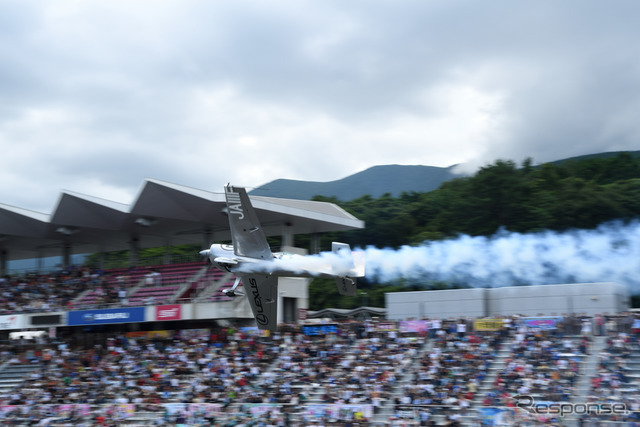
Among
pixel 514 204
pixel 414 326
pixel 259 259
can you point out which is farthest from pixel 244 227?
pixel 514 204

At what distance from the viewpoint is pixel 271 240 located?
52.8 meters

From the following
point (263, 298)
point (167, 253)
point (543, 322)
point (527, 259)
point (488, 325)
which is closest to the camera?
point (527, 259)

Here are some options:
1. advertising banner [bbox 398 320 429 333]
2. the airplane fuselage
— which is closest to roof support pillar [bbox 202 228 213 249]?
advertising banner [bbox 398 320 429 333]

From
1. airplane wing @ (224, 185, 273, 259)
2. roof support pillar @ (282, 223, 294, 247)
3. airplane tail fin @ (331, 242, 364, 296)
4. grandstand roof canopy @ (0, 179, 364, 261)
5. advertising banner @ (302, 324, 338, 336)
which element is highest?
grandstand roof canopy @ (0, 179, 364, 261)

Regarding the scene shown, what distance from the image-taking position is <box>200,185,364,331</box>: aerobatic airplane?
67.4 ft

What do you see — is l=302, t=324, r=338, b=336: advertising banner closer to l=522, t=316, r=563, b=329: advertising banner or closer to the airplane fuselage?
the airplane fuselage

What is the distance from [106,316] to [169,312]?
3.48 meters

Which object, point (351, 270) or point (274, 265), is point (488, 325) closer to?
point (351, 270)

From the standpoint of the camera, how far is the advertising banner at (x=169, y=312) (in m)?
30.9

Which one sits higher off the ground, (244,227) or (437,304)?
(244,227)

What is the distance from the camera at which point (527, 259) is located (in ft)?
71.9

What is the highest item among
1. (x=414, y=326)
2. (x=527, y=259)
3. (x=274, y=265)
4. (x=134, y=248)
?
(x=134, y=248)

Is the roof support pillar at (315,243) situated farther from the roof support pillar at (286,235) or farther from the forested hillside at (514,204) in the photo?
the forested hillside at (514,204)

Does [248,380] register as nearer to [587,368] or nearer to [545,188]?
[587,368]
